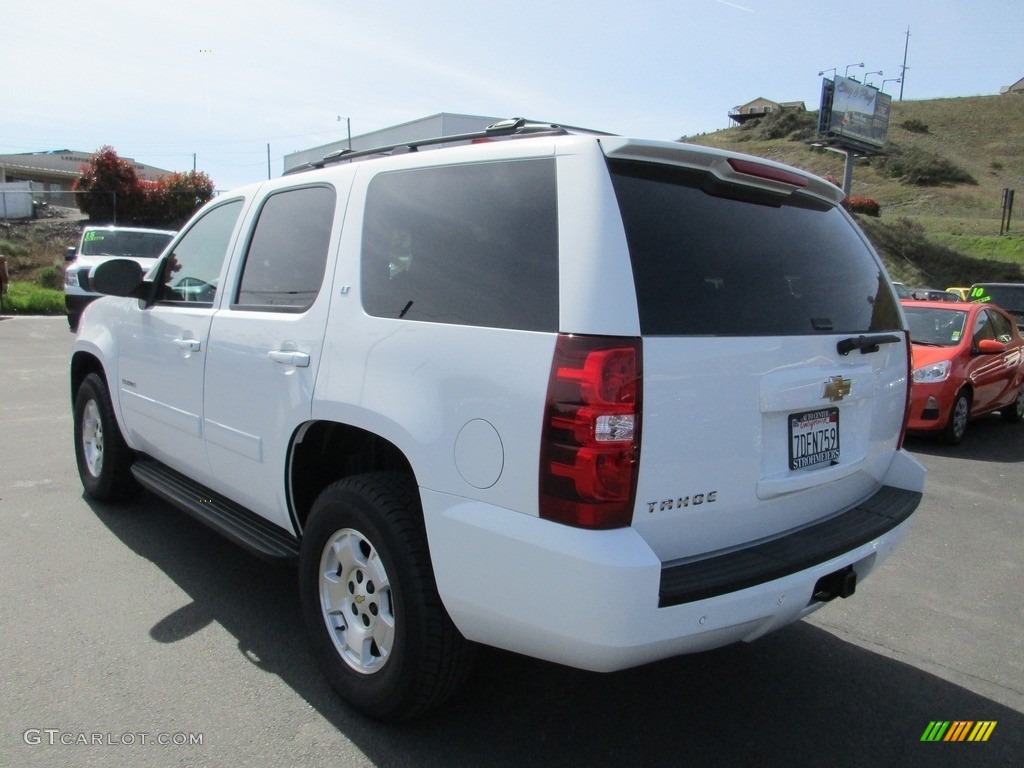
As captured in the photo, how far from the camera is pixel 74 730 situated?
2.84m

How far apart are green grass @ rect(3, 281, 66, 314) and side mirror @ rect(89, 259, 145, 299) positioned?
58.7ft

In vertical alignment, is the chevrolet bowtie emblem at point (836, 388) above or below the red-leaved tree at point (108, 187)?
below

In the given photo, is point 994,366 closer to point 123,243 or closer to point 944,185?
point 123,243

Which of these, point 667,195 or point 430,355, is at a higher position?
point 667,195

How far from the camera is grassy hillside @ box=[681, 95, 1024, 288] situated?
132ft

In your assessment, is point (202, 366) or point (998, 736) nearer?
point (998, 736)

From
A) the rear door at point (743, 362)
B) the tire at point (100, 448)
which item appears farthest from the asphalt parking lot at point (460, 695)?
the rear door at point (743, 362)

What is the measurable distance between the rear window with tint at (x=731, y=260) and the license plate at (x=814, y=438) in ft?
0.99

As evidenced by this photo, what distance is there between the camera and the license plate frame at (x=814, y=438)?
8.93 feet

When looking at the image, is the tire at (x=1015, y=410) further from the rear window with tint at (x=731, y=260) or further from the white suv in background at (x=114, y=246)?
the white suv in background at (x=114, y=246)

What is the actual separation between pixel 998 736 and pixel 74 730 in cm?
338

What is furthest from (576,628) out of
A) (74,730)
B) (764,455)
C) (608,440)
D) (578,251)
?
(74,730)

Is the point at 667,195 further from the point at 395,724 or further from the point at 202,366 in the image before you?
the point at 202,366

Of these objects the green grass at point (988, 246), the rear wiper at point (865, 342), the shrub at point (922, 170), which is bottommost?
the rear wiper at point (865, 342)
